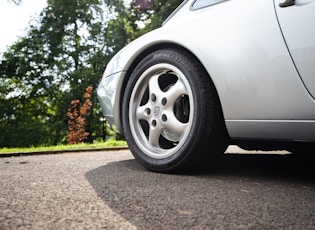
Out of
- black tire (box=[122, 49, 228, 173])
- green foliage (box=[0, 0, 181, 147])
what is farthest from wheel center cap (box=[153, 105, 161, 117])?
green foliage (box=[0, 0, 181, 147])

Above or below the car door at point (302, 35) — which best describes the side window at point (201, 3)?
above

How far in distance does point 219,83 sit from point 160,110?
0.47m

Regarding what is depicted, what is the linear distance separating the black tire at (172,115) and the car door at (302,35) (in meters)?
0.52

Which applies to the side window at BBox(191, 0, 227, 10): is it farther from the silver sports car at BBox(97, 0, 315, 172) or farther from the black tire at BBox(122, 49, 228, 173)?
the black tire at BBox(122, 49, 228, 173)

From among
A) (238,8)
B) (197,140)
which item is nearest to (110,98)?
(197,140)

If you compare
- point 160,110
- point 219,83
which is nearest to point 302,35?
point 219,83

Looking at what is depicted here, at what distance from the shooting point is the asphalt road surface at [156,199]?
3.35ft

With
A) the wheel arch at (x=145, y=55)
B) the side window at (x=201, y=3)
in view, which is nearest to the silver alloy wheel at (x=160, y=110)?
the wheel arch at (x=145, y=55)

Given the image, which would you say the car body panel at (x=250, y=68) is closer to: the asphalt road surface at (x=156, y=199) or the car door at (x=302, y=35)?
the car door at (x=302, y=35)

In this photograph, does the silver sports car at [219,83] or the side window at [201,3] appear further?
the side window at [201,3]

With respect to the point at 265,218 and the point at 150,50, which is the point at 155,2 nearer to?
the point at 150,50

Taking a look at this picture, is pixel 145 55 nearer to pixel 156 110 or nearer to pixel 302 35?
pixel 156 110

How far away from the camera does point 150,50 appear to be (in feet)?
6.94

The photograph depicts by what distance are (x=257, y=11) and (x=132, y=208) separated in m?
1.23
